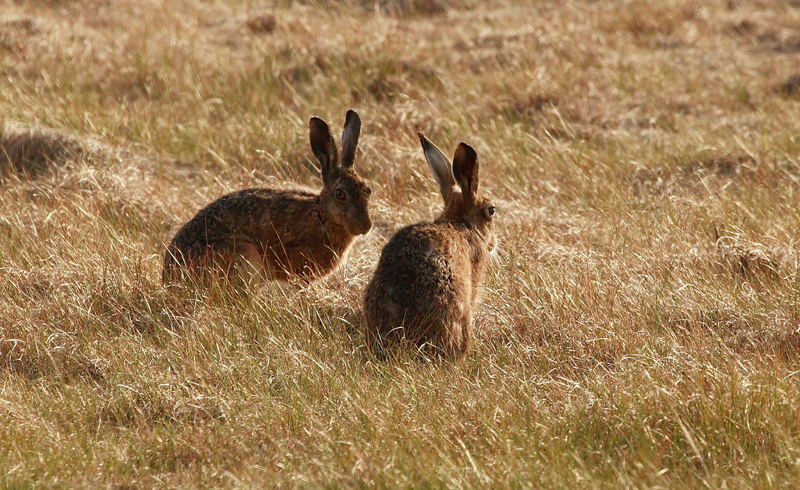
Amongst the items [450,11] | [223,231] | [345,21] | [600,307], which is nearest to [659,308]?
[600,307]

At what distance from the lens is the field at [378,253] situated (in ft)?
14.8

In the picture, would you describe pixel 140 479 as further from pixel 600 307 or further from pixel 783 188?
pixel 783 188

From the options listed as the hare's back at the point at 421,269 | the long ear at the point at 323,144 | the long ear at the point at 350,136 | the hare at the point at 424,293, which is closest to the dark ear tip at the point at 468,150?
the hare at the point at 424,293

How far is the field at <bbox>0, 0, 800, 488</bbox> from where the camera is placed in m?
4.51

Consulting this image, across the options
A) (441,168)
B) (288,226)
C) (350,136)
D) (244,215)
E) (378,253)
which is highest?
Answer: (350,136)

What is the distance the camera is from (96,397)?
5035 millimetres

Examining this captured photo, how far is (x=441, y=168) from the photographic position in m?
6.42

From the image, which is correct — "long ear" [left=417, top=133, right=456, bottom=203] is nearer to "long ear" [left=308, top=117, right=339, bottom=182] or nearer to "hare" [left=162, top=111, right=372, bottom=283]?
"hare" [left=162, top=111, right=372, bottom=283]

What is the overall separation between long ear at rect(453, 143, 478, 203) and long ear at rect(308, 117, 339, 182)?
892mm

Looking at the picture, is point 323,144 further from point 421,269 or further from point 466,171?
point 421,269

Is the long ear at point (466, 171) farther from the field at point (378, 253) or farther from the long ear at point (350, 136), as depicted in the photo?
the long ear at point (350, 136)

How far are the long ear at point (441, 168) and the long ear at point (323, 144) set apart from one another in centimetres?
64

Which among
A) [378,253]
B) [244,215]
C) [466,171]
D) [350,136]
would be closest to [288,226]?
[244,215]

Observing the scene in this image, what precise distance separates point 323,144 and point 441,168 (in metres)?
0.83
